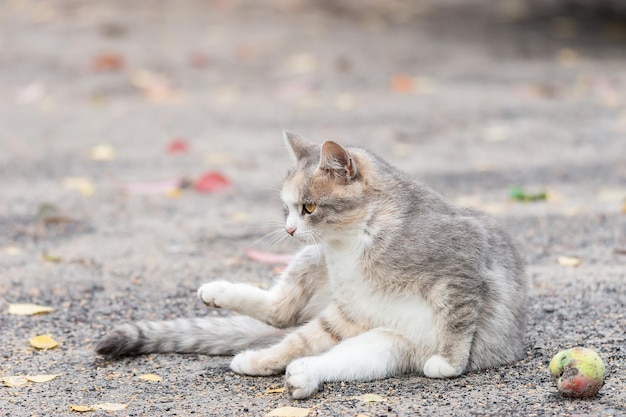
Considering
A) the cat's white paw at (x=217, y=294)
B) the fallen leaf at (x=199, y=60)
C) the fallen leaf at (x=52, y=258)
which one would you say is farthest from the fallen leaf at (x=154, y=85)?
the cat's white paw at (x=217, y=294)

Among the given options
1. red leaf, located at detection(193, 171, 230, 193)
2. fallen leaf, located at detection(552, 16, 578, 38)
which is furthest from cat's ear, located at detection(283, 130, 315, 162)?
fallen leaf, located at detection(552, 16, 578, 38)

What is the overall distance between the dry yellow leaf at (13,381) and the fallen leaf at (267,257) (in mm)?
1916

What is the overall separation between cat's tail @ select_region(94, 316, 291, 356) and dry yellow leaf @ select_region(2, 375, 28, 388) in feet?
1.01

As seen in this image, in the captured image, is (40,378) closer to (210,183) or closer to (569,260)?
(569,260)

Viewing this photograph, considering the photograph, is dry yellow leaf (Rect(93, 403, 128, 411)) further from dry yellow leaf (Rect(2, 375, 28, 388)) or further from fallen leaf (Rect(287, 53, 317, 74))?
fallen leaf (Rect(287, 53, 317, 74))

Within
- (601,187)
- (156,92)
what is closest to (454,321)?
(601,187)

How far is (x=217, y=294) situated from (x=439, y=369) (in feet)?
3.15

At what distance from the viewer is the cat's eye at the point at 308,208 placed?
12.0 feet

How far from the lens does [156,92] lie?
10.3 metres

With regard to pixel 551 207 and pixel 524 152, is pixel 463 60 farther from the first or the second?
pixel 551 207

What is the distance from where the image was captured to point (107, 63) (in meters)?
10.9

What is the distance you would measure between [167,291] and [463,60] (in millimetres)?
7434

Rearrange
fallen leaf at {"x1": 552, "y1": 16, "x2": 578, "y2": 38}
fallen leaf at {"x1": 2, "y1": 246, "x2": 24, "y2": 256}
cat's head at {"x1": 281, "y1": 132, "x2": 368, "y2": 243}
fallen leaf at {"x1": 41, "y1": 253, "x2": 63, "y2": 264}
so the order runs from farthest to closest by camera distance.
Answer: fallen leaf at {"x1": 552, "y1": 16, "x2": 578, "y2": 38} → fallen leaf at {"x1": 2, "y1": 246, "x2": 24, "y2": 256} → fallen leaf at {"x1": 41, "y1": 253, "x2": 63, "y2": 264} → cat's head at {"x1": 281, "y1": 132, "x2": 368, "y2": 243}

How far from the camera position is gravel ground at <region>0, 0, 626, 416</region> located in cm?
366
